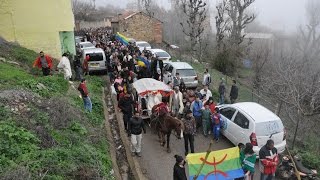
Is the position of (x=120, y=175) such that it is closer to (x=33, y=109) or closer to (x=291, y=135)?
(x=33, y=109)

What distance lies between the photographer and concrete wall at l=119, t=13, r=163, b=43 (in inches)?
1886

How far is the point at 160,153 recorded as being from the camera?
39.2ft

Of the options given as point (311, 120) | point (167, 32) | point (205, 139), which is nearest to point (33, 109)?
point (205, 139)

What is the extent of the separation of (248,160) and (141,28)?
1595 inches

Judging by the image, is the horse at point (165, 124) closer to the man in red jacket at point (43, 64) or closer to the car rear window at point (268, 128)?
the car rear window at point (268, 128)

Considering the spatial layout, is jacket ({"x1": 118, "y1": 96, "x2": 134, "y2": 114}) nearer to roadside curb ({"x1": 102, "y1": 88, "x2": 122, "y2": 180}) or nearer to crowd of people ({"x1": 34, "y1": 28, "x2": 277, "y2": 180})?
crowd of people ({"x1": 34, "y1": 28, "x2": 277, "y2": 180})

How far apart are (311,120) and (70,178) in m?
16.1

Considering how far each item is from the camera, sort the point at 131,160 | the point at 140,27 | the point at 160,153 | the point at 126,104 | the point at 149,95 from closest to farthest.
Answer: the point at 131,160, the point at 160,153, the point at 126,104, the point at 149,95, the point at 140,27

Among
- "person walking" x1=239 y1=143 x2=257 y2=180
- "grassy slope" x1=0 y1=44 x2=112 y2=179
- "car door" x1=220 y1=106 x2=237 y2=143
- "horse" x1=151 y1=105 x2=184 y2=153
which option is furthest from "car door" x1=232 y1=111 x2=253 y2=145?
"grassy slope" x1=0 y1=44 x2=112 y2=179

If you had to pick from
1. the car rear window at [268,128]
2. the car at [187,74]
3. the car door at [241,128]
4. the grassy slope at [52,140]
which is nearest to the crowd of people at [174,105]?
the car at [187,74]

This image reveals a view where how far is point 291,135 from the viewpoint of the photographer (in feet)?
52.8

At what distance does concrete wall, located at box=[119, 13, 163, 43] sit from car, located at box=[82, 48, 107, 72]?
2676 centimetres

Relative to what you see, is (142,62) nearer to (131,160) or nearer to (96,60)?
(96,60)

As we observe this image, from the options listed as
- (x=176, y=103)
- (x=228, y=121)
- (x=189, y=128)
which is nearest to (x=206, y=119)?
(x=228, y=121)
